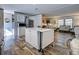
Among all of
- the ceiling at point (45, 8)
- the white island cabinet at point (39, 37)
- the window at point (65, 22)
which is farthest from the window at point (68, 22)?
the white island cabinet at point (39, 37)

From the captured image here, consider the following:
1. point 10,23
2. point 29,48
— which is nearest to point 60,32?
point 29,48

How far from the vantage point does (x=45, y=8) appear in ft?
4.25

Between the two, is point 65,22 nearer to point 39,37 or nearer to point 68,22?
point 68,22

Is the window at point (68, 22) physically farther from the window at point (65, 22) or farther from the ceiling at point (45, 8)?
the ceiling at point (45, 8)

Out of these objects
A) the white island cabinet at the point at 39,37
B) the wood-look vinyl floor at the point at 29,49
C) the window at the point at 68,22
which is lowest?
the wood-look vinyl floor at the point at 29,49

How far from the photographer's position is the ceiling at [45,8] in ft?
4.04

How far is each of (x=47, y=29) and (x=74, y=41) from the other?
17.5 inches

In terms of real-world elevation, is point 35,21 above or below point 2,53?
above

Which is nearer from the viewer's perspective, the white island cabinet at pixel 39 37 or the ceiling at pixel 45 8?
the ceiling at pixel 45 8

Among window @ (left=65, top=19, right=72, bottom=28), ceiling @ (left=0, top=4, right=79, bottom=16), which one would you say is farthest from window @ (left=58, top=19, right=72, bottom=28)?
ceiling @ (left=0, top=4, right=79, bottom=16)

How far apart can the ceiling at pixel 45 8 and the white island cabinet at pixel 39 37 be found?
275 mm

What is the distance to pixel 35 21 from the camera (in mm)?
1416
